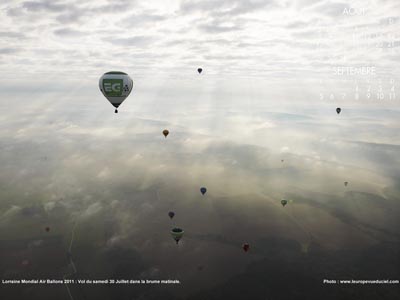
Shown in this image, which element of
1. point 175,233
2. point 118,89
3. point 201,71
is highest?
point 201,71

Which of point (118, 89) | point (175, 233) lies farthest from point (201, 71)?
point (175, 233)

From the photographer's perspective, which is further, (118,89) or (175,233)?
(175,233)

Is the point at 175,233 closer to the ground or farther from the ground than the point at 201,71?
closer to the ground

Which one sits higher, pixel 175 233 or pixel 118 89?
pixel 118 89

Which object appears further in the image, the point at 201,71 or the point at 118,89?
A: the point at 201,71

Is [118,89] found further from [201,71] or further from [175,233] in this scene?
[175,233]
